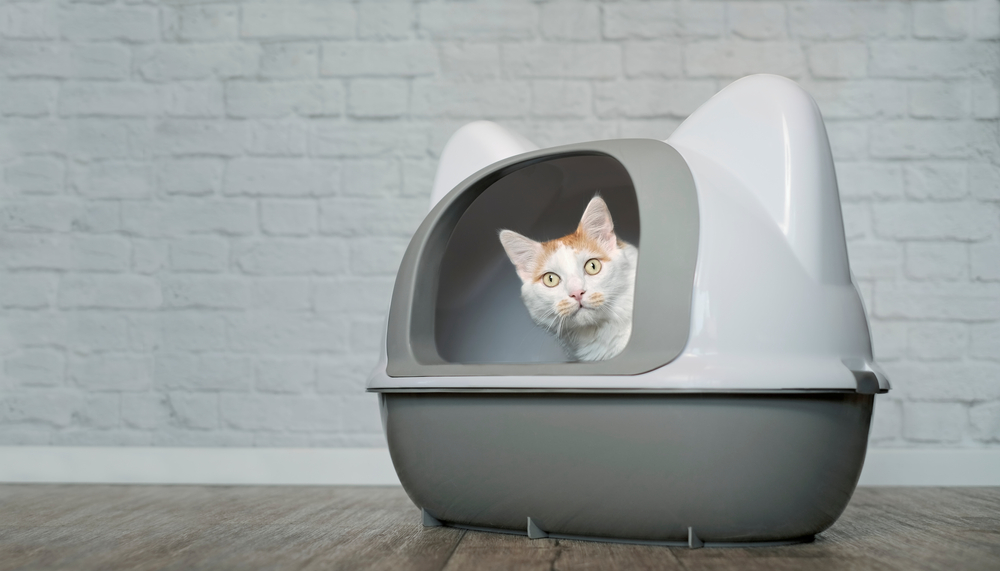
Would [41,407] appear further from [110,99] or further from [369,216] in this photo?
[369,216]

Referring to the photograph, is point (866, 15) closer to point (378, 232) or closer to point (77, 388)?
point (378, 232)

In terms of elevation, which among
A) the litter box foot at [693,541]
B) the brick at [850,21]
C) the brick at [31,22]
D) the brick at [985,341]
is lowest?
the litter box foot at [693,541]

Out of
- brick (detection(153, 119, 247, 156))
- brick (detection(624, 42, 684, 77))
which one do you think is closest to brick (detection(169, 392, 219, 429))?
brick (detection(153, 119, 247, 156))

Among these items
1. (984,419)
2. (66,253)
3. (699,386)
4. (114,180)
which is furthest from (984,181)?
(66,253)

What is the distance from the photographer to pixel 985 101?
1789mm

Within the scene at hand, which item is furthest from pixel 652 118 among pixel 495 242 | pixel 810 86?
pixel 495 242

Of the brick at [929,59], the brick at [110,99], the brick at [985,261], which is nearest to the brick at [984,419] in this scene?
the brick at [985,261]

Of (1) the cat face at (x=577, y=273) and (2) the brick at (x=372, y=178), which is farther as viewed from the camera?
Answer: (2) the brick at (x=372, y=178)

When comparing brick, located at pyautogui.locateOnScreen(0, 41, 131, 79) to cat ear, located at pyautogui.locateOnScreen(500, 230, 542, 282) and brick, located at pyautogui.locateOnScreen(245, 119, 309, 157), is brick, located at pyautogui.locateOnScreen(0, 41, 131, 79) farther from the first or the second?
cat ear, located at pyautogui.locateOnScreen(500, 230, 542, 282)

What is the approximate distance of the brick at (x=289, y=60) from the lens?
1.87 meters

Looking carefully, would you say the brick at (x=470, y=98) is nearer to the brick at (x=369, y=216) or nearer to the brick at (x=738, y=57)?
the brick at (x=369, y=216)

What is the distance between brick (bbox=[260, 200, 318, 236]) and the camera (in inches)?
72.3

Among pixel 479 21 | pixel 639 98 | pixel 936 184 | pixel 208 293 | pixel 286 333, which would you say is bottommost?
pixel 286 333

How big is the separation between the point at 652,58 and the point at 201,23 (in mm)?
1162
